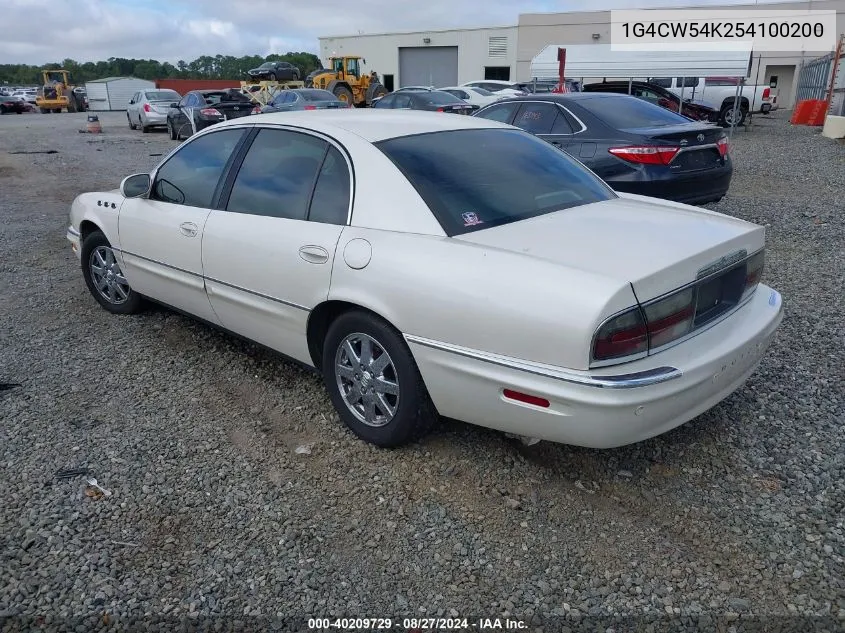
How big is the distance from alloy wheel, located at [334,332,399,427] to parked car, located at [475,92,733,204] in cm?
420

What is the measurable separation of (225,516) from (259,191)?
176 cm

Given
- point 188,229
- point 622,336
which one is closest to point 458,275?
point 622,336

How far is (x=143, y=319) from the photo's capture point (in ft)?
16.4

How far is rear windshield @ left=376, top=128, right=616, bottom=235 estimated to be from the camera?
3.01 meters

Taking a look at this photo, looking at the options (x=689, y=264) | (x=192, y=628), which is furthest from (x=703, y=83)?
(x=192, y=628)

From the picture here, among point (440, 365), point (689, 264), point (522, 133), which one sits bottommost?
point (440, 365)

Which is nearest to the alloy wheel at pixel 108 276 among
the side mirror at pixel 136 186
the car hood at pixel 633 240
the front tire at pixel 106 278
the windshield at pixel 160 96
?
the front tire at pixel 106 278

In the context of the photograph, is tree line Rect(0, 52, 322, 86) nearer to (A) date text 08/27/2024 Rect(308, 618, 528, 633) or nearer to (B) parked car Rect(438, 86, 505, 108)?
(B) parked car Rect(438, 86, 505, 108)

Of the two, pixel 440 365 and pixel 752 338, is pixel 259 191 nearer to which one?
pixel 440 365

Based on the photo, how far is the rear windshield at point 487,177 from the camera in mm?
3010

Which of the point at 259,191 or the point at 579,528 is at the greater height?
the point at 259,191

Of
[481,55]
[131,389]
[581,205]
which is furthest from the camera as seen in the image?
[481,55]

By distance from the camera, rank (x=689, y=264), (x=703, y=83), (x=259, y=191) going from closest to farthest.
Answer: (x=689, y=264), (x=259, y=191), (x=703, y=83)

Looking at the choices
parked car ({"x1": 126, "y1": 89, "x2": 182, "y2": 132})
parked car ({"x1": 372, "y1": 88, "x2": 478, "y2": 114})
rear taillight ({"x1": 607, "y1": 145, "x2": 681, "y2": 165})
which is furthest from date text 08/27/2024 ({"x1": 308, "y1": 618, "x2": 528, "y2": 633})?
parked car ({"x1": 126, "y1": 89, "x2": 182, "y2": 132})
